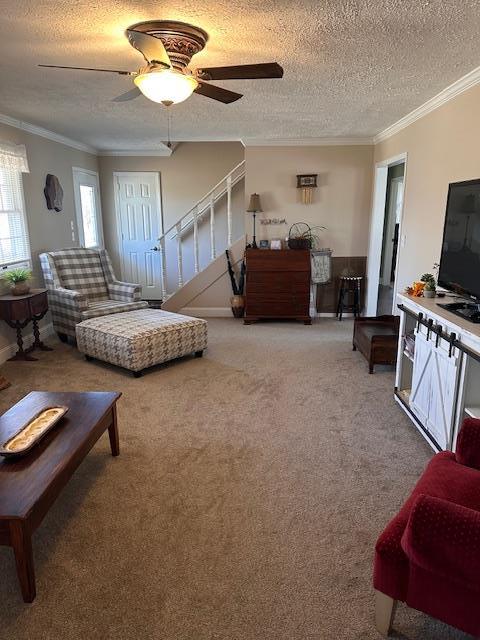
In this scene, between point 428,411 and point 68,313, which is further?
point 68,313

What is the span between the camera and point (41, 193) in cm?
513

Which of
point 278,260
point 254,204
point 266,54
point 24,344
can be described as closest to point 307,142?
point 254,204

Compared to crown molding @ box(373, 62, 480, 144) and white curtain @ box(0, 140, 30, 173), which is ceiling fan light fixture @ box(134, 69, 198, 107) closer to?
crown molding @ box(373, 62, 480, 144)

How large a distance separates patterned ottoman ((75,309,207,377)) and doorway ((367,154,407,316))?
237 cm

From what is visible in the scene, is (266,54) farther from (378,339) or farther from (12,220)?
(12,220)

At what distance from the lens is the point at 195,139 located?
5.83 meters

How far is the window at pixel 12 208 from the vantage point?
4418mm

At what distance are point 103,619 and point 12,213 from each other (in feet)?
13.7

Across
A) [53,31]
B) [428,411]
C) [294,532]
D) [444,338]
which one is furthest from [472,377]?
[53,31]

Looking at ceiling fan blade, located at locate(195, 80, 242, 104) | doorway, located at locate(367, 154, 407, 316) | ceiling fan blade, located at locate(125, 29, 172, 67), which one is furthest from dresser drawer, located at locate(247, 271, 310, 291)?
ceiling fan blade, located at locate(125, 29, 172, 67)

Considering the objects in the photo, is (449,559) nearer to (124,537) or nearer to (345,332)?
(124,537)

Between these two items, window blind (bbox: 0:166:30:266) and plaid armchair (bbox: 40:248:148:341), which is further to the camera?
plaid armchair (bbox: 40:248:148:341)

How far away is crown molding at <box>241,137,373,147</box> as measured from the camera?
226 inches

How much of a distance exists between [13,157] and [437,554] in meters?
5.02
